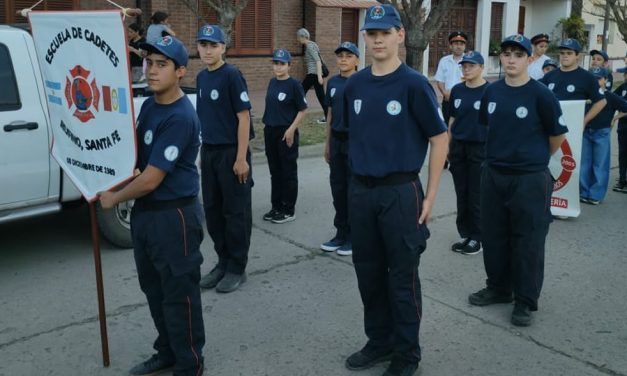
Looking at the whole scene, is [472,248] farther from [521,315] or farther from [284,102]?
[284,102]

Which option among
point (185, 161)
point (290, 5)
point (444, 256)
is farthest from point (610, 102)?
point (290, 5)

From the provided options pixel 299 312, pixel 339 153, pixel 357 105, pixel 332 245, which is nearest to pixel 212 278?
pixel 299 312

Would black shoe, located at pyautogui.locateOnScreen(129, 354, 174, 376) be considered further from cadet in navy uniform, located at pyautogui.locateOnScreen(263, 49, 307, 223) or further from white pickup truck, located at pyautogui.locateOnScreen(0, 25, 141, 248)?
cadet in navy uniform, located at pyautogui.locateOnScreen(263, 49, 307, 223)

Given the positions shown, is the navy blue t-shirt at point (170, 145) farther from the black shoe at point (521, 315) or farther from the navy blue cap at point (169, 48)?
the black shoe at point (521, 315)

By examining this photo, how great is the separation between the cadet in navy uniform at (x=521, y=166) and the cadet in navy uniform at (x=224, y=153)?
5.95 ft

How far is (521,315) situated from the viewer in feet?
14.8

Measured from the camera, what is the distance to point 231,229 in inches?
202

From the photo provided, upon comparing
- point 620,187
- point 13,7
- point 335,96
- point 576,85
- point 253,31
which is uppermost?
point 13,7

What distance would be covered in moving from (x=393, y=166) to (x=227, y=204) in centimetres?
192

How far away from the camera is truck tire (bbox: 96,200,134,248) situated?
5.76 metres

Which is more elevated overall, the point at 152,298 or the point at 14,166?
the point at 14,166

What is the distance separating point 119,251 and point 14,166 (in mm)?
1235

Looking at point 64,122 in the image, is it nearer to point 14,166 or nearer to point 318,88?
point 14,166

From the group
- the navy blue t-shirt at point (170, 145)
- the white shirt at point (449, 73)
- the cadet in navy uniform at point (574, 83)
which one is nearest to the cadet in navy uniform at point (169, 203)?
the navy blue t-shirt at point (170, 145)
